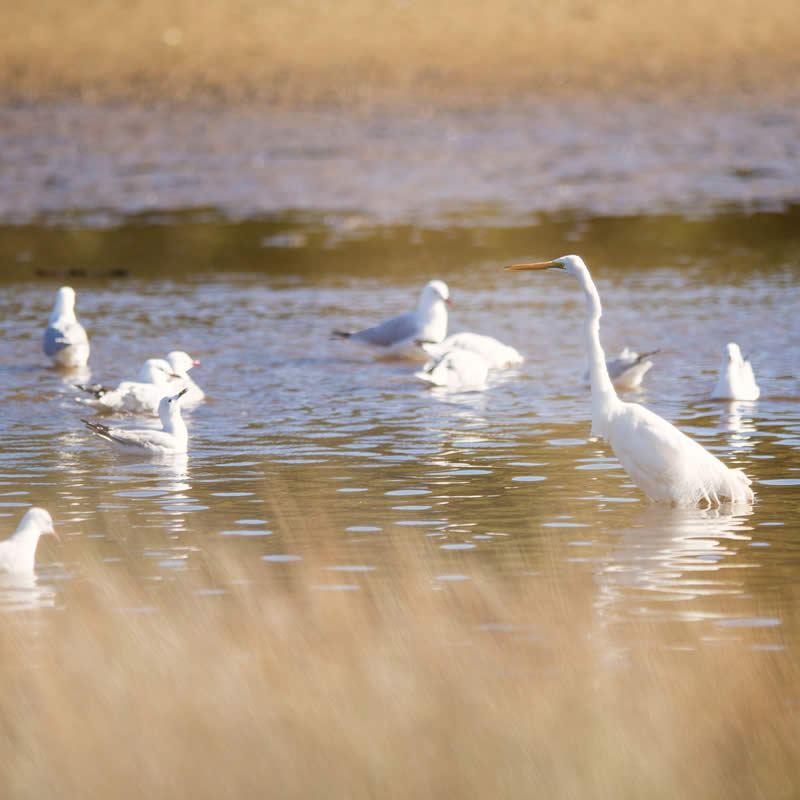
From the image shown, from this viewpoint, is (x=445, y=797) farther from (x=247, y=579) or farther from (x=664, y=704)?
(x=247, y=579)

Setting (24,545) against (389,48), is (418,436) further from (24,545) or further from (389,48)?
(389,48)

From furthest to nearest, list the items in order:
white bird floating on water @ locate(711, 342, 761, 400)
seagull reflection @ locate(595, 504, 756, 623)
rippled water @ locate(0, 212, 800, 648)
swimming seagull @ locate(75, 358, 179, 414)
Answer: swimming seagull @ locate(75, 358, 179, 414)
white bird floating on water @ locate(711, 342, 761, 400)
rippled water @ locate(0, 212, 800, 648)
seagull reflection @ locate(595, 504, 756, 623)

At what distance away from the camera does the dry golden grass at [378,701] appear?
538cm

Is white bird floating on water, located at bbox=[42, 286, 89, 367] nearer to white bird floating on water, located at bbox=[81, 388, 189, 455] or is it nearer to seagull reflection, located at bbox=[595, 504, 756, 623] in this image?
white bird floating on water, located at bbox=[81, 388, 189, 455]

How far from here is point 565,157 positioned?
29.8m

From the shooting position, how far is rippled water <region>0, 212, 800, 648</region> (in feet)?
27.1

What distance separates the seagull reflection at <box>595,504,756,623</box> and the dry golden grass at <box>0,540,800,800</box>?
220 millimetres

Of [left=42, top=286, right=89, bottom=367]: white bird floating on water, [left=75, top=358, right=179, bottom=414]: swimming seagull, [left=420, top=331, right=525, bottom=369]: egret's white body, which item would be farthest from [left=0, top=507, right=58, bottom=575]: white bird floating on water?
[left=42, top=286, right=89, bottom=367]: white bird floating on water

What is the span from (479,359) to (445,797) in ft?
28.3

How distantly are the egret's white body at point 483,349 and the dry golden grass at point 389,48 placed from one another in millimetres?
20194

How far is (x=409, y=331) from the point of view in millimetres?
15523

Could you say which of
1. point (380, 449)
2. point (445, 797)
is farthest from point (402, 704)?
point (380, 449)

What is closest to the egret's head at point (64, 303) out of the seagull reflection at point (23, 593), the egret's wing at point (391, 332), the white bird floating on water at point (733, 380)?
the egret's wing at point (391, 332)

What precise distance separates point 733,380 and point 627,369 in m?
1.13
